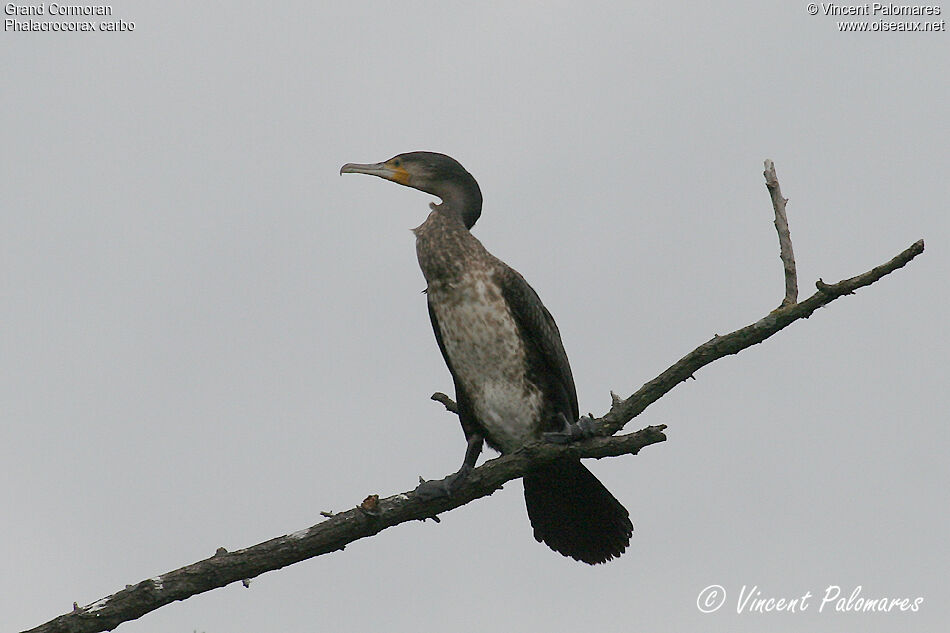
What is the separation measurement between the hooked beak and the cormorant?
0.61 metres

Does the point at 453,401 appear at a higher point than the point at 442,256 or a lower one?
lower

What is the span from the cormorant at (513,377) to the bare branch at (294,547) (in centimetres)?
66

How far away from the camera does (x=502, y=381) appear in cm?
721

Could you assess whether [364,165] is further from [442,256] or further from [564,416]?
[564,416]

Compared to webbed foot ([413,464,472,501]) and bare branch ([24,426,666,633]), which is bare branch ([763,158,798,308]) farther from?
webbed foot ([413,464,472,501])

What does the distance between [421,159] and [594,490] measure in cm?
247

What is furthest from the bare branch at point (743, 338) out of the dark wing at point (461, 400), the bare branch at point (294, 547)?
the dark wing at point (461, 400)

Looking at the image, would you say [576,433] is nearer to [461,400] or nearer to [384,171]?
[461,400]

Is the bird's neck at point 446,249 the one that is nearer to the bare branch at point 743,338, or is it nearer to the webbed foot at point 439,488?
the webbed foot at point 439,488

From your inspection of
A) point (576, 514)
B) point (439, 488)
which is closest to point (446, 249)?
point (439, 488)

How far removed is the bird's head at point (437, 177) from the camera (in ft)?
25.9

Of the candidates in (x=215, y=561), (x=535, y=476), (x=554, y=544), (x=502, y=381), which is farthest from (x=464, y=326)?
(x=215, y=561)

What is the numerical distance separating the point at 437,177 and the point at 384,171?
36 cm

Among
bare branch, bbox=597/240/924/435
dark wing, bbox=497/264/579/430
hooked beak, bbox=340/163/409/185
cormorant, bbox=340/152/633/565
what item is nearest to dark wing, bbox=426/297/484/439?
cormorant, bbox=340/152/633/565
